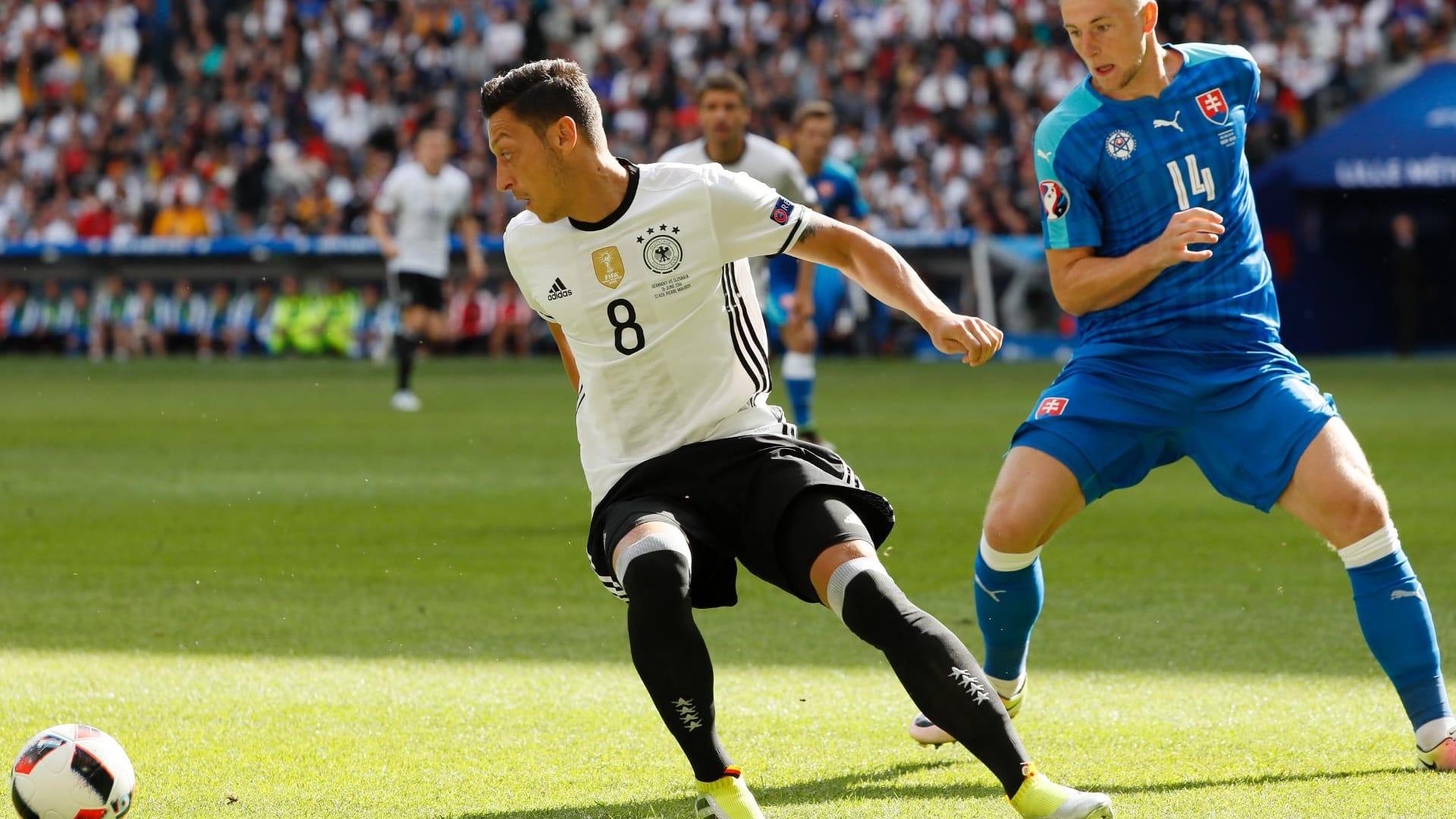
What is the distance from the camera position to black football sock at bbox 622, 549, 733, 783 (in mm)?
3662

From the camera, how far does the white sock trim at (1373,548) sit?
4.17 m

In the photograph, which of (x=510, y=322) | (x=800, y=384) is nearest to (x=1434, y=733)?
(x=800, y=384)

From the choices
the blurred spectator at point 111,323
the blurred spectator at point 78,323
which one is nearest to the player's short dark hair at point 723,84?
the blurred spectator at point 111,323

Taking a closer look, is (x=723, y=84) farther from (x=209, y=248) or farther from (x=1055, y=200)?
(x=209, y=248)

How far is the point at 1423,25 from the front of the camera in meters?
24.8

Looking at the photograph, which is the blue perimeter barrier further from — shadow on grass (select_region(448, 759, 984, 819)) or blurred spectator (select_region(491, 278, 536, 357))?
shadow on grass (select_region(448, 759, 984, 819))

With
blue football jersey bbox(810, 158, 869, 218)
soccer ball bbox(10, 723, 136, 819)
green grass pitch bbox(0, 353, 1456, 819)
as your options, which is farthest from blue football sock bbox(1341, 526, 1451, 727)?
blue football jersey bbox(810, 158, 869, 218)

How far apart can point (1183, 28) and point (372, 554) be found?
811 inches

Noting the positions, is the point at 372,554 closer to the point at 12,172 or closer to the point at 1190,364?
the point at 1190,364

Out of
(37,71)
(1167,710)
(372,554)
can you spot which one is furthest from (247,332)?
(1167,710)

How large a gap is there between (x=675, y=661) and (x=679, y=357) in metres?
0.74

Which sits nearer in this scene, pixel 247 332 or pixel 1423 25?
pixel 1423 25

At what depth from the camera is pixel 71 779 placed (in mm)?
3723

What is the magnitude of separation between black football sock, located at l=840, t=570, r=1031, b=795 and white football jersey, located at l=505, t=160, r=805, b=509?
0.59 m
